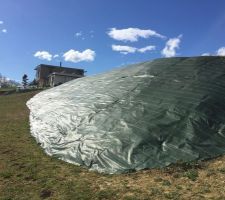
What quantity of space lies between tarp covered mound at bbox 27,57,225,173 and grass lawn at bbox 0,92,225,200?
435mm

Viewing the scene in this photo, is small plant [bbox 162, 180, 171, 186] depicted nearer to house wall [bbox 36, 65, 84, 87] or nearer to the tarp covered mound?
the tarp covered mound

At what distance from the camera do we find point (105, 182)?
839 cm

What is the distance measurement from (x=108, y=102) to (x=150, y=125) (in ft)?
10.1

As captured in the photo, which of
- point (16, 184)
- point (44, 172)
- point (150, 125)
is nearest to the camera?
point (16, 184)

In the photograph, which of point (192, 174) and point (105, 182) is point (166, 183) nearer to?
point (192, 174)

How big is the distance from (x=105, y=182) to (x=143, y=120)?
10.6 ft

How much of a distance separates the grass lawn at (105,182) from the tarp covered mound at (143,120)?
17.1 inches

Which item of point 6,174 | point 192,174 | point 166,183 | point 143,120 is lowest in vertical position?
point 6,174

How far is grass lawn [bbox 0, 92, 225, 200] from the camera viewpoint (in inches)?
298

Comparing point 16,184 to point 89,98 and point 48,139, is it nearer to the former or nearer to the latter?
point 48,139

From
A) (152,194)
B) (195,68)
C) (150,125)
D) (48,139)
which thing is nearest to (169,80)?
(195,68)

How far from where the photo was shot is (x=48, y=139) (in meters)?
12.5

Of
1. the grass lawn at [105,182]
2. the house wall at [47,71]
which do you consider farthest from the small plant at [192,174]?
the house wall at [47,71]

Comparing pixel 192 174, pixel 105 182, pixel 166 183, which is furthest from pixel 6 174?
pixel 192 174
